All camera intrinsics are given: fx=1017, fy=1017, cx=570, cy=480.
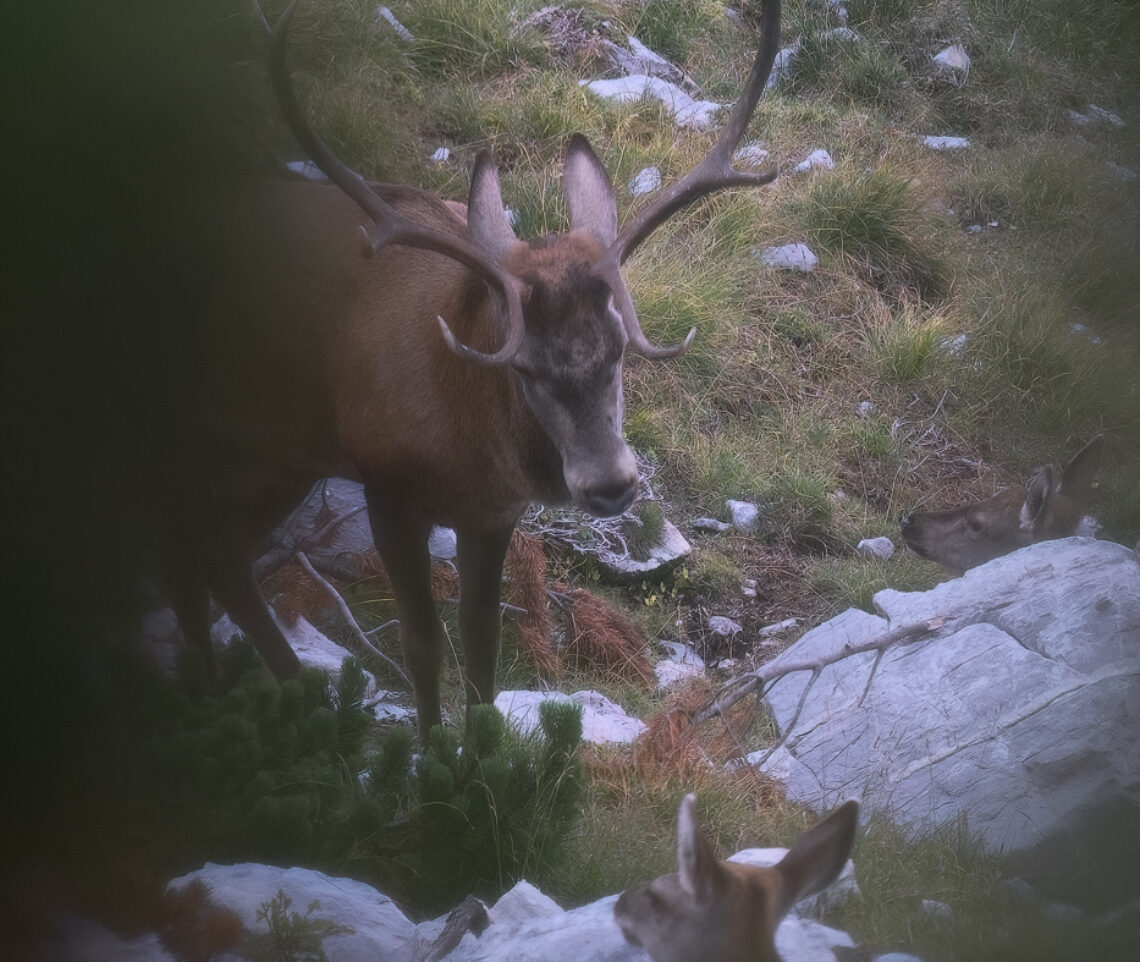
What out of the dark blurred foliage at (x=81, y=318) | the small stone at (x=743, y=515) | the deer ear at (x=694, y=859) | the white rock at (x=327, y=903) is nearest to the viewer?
the deer ear at (x=694, y=859)

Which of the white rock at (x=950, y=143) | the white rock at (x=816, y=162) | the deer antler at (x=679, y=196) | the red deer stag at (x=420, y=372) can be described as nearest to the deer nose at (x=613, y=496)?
the red deer stag at (x=420, y=372)

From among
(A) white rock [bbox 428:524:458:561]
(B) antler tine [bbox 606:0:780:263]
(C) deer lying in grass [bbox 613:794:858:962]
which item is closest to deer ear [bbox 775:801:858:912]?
(C) deer lying in grass [bbox 613:794:858:962]

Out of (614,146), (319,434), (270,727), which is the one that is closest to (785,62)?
(614,146)

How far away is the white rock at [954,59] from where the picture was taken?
1.33 metres

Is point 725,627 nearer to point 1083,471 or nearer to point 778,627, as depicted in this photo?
point 778,627

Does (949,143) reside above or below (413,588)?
above

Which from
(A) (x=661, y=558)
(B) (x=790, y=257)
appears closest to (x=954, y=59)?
(B) (x=790, y=257)

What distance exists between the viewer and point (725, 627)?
1451 millimetres

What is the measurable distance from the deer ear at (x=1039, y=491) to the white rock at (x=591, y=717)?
601 millimetres

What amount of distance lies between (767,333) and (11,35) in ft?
3.15

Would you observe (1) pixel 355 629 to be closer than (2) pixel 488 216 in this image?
No

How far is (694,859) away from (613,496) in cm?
51

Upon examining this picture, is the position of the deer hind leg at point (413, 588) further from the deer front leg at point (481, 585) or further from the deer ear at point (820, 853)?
the deer ear at point (820, 853)

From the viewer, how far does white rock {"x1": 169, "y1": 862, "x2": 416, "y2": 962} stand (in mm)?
987
